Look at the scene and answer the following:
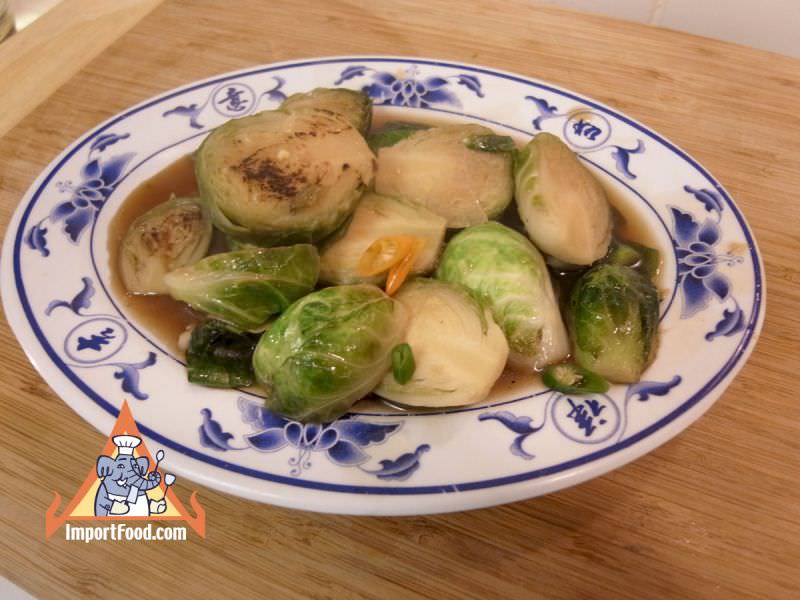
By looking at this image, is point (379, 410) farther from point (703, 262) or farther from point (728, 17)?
point (728, 17)

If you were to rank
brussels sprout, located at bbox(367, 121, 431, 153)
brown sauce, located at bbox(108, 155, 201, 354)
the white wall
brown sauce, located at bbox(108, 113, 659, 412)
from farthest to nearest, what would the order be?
the white wall
brussels sprout, located at bbox(367, 121, 431, 153)
brown sauce, located at bbox(108, 155, 201, 354)
brown sauce, located at bbox(108, 113, 659, 412)

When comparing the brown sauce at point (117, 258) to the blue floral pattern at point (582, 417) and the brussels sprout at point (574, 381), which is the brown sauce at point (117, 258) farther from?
the brussels sprout at point (574, 381)

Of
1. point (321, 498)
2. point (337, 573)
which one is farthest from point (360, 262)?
point (337, 573)

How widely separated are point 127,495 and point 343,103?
1508mm

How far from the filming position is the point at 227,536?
1523mm

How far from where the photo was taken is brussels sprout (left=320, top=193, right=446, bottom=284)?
1891mm

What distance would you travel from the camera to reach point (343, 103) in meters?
2.32

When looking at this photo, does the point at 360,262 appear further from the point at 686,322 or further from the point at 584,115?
the point at 584,115

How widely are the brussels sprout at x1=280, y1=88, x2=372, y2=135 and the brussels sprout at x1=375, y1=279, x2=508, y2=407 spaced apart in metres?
0.92

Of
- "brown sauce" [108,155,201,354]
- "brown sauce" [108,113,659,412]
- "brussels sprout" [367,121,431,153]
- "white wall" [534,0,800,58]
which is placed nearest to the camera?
"brown sauce" [108,113,659,412]

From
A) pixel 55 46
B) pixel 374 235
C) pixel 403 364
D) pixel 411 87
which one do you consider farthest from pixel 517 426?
pixel 55 46

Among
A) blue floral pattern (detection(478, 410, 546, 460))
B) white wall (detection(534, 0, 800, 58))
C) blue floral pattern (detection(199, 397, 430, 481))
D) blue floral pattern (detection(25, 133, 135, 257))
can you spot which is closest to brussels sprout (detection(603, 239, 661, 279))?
blue floral pattern (detection(478, 410, 546, 460))

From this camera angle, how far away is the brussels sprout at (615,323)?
1650 millimetres

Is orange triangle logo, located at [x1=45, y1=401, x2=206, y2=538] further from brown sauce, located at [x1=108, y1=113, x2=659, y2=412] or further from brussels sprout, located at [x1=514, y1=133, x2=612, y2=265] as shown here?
brussels sprout, located at [x1=514, y1=133, x2=612, y2=265]
